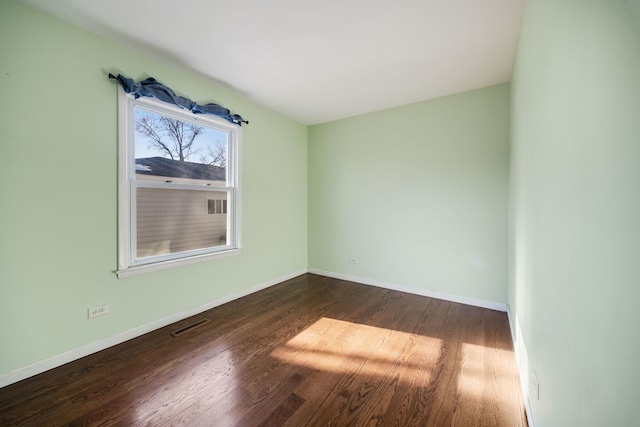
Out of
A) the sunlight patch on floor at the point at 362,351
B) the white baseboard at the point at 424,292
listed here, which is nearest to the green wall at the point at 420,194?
the white baseboard at the point at 424,292

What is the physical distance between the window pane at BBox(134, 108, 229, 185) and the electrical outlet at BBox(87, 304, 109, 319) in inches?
47.6

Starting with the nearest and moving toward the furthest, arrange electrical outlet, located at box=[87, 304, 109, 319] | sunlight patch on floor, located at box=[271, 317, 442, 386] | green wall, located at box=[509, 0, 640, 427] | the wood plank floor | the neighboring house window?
1. green wall, located at box=[509, 0, 640, 427]
2. the wood plank floor
3. sunlight patch on floor, located at box=[271, 317, 442, 386]
4. electrical outlet, located at box=[87, 304, 109, 319]
5. the neighboring house window

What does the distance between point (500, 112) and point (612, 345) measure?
122 inches

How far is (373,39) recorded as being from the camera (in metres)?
2.14

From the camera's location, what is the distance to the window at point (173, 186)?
2.33 m

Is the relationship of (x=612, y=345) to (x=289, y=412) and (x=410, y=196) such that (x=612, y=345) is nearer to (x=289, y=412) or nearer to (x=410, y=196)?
(x=289, y=412)

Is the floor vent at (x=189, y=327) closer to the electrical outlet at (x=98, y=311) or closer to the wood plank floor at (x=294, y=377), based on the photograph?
the wood plank floor at (x=294, y=377)

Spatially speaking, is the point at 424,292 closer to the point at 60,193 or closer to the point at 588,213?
the point at 588,213

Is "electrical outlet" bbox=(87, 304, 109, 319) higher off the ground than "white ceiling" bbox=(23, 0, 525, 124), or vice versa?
"white ceiling" bbox=(23, 0, 525, 124)

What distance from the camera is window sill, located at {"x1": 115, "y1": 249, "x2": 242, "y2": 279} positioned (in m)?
2.29

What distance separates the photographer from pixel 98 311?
2.14 meters

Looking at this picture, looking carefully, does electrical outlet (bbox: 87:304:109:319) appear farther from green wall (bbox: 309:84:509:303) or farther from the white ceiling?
green wall (bbox: 309:84:509:303)

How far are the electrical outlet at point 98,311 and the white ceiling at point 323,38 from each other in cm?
231

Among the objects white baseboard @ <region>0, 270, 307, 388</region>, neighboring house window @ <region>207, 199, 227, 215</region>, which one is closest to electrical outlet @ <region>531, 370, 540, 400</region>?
white baseboard @ <region>0, 270, 307, 388</region>
